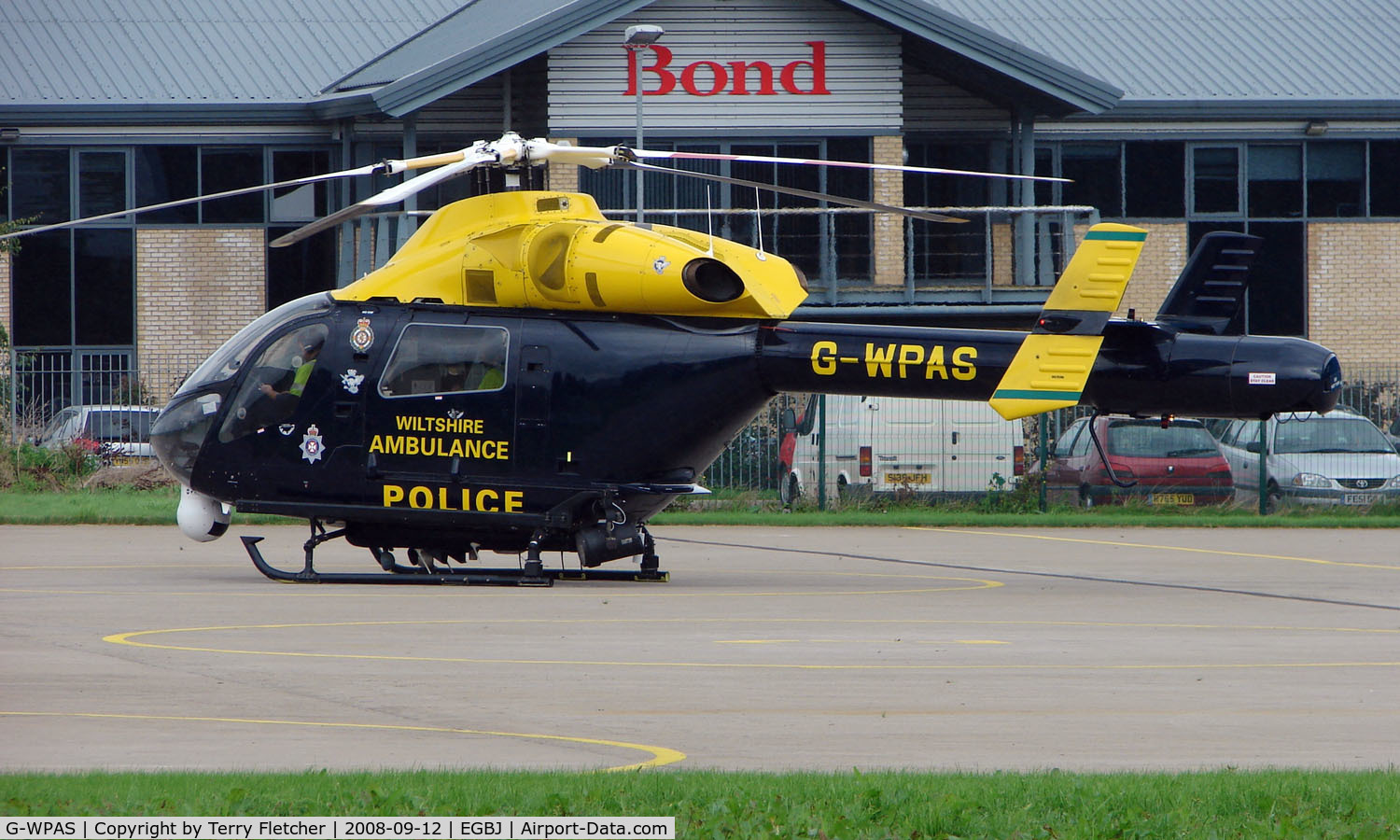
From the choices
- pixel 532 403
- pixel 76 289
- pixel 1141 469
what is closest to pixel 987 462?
pixel 1141 469

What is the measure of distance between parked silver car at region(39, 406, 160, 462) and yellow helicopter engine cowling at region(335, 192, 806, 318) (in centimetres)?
1155

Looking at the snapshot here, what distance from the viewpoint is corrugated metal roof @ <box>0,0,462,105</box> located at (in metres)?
34.0

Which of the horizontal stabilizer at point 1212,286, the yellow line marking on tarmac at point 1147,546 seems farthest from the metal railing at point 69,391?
the horizontal stabilizer at point 1212,286

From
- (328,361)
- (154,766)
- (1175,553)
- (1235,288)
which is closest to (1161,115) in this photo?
(1175,553)

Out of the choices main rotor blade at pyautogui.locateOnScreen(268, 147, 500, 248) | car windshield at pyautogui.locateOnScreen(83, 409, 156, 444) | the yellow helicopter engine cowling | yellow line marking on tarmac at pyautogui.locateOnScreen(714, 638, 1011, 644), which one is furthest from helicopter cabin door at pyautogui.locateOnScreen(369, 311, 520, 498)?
car windshield at pyautogui.locateOnScreen(83, 409, 156, 444)

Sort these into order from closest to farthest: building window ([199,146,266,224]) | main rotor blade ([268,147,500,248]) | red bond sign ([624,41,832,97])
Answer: main rotor blade ([268,147,500,248]) < red bond sign ([624,41,832,97]) < building window ([199,146,266,224])

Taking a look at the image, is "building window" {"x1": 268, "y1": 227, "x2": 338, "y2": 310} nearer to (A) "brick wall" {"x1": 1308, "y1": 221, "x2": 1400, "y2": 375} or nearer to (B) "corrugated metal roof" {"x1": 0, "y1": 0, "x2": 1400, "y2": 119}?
(B) "corrugated metal roof" {"x1": 0, "y1": 0, "x2": 1400, "y2": 119}

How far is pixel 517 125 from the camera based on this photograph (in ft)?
109

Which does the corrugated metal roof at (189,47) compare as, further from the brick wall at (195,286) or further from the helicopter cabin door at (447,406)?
the helicopter cabin door at (447,406)

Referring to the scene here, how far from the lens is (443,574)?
52.5ft

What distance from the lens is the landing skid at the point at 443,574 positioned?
15617 millimetres

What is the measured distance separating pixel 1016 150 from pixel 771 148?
4.77 metres

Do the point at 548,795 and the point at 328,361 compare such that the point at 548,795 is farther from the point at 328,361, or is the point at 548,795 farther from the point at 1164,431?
the point at 1164,431

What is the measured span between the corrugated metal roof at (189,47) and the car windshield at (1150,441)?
685 inches
